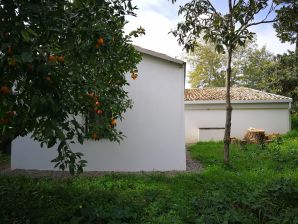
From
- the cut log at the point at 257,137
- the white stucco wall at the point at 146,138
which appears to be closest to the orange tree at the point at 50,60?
the white stucco wall at the point at 146,138

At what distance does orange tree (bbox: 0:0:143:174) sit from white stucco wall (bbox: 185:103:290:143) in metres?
14.4

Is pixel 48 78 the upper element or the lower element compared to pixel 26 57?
lower

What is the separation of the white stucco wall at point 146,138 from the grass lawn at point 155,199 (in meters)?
1.53

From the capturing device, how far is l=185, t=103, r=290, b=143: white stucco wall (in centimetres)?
1975

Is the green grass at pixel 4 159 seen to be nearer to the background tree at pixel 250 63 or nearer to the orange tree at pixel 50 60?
the orange tree at pixel 50 60

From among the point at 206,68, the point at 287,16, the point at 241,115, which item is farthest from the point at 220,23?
the point at 206,68

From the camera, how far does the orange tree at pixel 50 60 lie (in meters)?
3.09

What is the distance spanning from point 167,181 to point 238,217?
3.30 meters

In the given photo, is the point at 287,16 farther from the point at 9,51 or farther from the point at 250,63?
the point at 250,63

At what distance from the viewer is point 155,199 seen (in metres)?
6.47

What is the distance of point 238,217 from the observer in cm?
517

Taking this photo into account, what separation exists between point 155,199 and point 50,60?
13.2ft

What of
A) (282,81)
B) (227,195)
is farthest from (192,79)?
(227,195)

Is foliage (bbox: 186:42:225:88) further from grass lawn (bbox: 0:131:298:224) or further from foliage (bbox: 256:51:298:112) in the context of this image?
grass lawn (bbox: 0:131:298:224)
